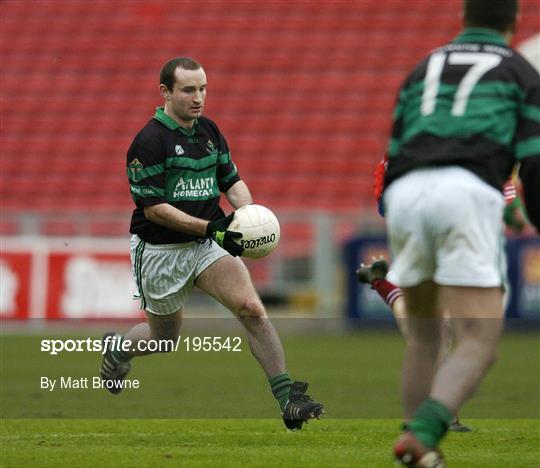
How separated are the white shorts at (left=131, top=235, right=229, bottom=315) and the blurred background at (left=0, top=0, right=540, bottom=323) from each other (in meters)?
13.0

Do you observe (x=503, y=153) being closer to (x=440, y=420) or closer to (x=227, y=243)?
(x=440, y=420)

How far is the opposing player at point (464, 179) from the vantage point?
4.62 metres

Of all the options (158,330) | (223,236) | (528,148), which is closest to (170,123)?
(223,236)

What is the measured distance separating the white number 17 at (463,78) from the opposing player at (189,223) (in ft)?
8.00

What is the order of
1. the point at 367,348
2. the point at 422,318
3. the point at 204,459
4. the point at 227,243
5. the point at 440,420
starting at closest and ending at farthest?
the point at 440,420
the point at 422,318
the point at 204,459
the point at 227,243
the point at 367,348

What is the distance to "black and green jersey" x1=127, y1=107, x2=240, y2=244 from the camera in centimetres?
712

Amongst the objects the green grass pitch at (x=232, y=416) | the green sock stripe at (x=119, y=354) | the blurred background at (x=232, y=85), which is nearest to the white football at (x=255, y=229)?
the green grass pitch at (x=232, y=416)

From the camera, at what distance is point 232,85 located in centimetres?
2402

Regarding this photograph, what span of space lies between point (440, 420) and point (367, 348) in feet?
34.1

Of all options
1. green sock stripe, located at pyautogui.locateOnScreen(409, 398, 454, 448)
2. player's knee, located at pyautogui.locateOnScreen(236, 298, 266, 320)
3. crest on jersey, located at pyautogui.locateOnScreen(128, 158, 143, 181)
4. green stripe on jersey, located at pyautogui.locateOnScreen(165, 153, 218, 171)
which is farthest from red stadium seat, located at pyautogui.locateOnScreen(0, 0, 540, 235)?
green sock stripe, located at pyautogui.locateOnScreen(409, 398, 454, 448)

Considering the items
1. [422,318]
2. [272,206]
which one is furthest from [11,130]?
[422,318]

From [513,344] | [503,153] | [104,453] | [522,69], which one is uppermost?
[522,69]

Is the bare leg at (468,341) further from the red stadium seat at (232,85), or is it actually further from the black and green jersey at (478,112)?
the red stadium seat at (232,85)

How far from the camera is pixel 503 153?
4770 millimetres
